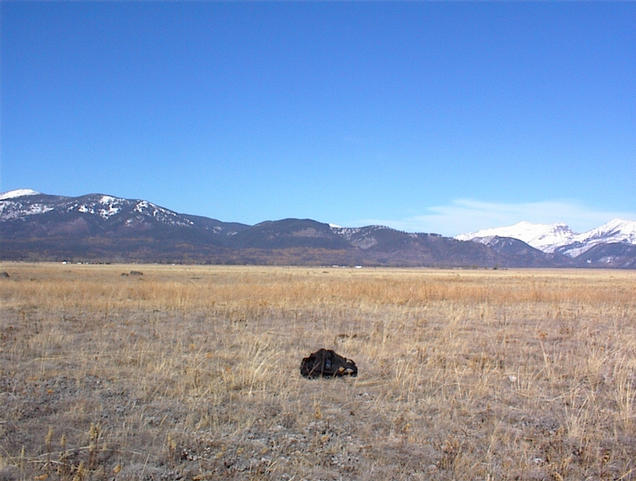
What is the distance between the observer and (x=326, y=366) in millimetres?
8156

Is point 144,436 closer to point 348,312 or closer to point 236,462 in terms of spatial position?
point 236,462

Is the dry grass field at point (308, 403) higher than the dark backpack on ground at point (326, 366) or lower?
lower

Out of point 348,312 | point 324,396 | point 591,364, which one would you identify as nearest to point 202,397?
point 324,396

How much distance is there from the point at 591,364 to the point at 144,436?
724 cm

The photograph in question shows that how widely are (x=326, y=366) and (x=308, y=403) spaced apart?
1.42 metres

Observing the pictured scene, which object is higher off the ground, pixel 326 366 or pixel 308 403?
pixel 326 366

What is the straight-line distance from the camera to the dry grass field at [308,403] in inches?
197

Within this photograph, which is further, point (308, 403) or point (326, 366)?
point (326, 366)

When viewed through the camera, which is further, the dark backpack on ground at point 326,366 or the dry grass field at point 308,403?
the dark backpack on ground at point 326,366

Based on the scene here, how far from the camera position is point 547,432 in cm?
593

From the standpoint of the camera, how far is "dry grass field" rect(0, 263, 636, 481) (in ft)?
16.4

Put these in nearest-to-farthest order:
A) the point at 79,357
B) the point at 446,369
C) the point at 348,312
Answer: the point at 446,369, the point at 79,357, the point at 348,312

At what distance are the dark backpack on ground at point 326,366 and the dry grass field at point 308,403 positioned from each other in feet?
0.83

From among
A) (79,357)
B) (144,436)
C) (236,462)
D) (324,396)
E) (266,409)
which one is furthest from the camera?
(79,357)
